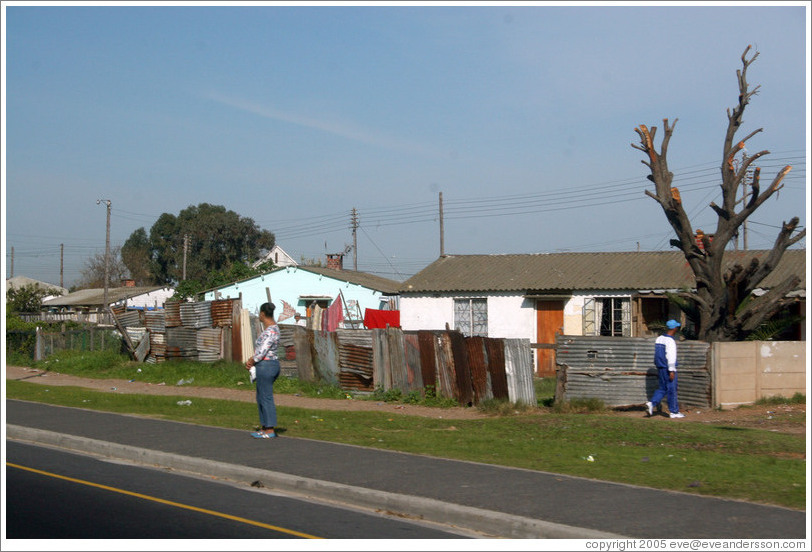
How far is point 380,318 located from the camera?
99.7 feet

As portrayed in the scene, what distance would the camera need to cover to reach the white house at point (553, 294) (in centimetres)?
2542

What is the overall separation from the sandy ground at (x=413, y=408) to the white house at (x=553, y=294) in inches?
305

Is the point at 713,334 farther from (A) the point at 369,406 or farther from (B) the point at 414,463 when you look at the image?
(B) the point at 414,463

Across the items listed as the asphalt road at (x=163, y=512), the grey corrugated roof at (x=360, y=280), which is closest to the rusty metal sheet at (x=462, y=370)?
the asphalt road at (x=163, y=512)

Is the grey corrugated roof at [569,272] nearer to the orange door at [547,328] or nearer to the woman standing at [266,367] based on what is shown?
the orange door at [547,328]

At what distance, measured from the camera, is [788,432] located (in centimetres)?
1285

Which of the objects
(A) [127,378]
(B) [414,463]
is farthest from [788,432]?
(A) [127,378]

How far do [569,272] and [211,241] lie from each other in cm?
5144

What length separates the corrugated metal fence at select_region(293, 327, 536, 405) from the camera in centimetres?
1623

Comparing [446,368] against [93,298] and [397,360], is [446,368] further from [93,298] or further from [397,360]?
[93,298]

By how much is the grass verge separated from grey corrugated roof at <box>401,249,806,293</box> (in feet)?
38.5

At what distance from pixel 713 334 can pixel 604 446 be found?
6788 mm

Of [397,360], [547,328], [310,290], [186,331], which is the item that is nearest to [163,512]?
[397,360]

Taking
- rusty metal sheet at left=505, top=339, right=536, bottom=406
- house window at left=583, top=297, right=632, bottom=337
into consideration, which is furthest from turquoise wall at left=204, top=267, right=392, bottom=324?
rusty metal sheet at left=505, top=339, right=536, bottom=406
